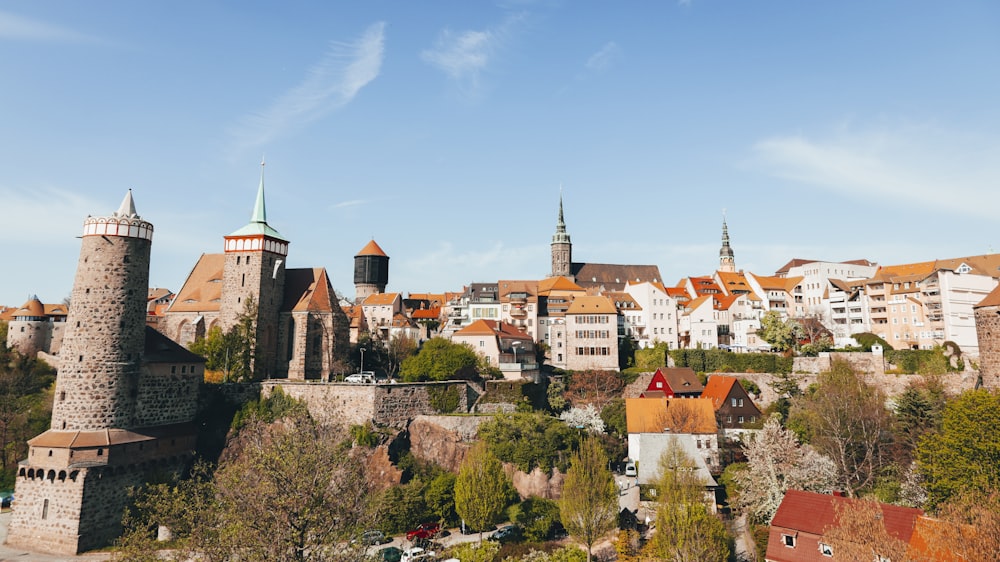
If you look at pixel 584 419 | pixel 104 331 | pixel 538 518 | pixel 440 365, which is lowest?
pixel 538 518

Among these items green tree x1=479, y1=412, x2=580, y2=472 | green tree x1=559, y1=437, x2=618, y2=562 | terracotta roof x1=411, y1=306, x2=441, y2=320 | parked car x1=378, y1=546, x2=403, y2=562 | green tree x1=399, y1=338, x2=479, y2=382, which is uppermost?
terracotta roof x1=411, y1=306, x2=441, y2=320

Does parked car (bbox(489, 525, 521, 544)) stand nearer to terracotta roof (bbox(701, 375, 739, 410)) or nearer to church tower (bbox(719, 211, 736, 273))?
terracotta roof (bbox(701, 375, 739, 410))

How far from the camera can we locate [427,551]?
32.9 metres

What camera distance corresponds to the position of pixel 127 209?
40.7 m

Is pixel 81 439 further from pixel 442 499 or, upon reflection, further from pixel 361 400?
pixel 442 499

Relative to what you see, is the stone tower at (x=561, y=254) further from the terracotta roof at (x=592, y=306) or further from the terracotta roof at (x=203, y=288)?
the terracotta roof at (x=203, y=288)

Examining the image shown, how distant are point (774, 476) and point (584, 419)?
60.1 ft

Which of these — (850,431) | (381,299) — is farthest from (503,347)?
(381,299)

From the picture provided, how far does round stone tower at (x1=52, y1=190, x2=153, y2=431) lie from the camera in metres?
38.1

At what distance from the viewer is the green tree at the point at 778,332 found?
223 ft

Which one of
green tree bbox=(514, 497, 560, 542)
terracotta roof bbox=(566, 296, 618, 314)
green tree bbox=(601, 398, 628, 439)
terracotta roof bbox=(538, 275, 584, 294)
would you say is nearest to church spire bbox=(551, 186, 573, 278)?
terracotta roof bbox=(538, 275, 584, 294)

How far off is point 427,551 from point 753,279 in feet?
237

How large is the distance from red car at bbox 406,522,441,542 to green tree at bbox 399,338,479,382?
560 inches

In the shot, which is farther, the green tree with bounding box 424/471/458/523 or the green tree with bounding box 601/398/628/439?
the green tree with bounding box 601/398/628/439
